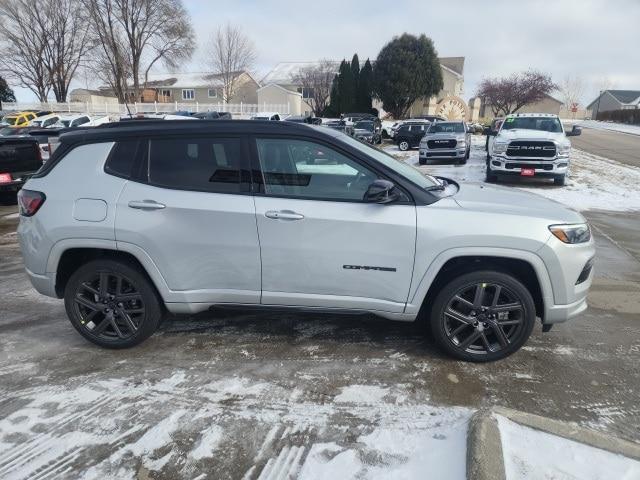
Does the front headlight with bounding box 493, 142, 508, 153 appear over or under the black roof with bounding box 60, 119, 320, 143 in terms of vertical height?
under

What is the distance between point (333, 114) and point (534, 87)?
25.8 metres

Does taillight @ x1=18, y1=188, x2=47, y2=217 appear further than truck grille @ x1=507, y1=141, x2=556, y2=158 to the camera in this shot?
No

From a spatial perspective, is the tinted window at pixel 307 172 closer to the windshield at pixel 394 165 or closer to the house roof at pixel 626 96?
the windshield at pixel 394 165

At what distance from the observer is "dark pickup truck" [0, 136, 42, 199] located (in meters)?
10.1

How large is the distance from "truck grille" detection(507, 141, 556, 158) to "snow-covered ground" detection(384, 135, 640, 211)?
897 millimetres

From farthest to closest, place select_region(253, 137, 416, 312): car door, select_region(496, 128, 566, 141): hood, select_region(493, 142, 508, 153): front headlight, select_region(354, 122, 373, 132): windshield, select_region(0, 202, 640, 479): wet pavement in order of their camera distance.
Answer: select_region(354, 122, 373, 132): windshield, select_region(493, 142, 508, 153): front headlight, select_region(496, 128, 566, 141): hood, select_region(253, 137, 416, 312): car door, select_region(0, 202, 640, 479): wet pavement

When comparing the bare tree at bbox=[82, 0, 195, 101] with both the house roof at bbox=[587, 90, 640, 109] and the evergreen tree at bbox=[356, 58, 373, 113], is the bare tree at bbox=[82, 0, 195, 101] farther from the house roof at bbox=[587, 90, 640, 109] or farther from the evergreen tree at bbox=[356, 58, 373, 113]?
the house roof at bbox=[587, 90, 640, 109]

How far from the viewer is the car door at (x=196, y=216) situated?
352 cm

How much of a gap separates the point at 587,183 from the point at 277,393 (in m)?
13.1

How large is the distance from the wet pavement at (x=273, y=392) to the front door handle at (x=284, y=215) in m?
1.13

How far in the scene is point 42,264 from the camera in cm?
380

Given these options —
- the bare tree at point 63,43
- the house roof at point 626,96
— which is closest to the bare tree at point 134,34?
the bare tree at point 63,43

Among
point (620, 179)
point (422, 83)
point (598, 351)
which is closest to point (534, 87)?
point (422, 83)

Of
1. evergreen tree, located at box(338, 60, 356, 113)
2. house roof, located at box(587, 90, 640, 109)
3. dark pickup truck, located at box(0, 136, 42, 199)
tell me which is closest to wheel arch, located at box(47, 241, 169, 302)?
dark pickup truck, located at box(0, 136, 42, 199)
